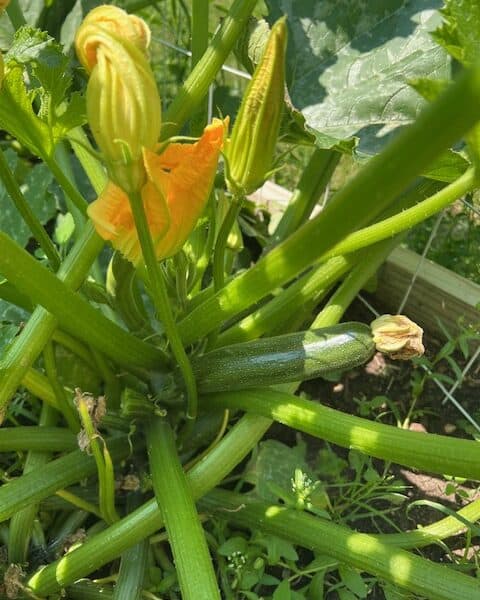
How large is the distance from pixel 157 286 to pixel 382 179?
1.39 ft

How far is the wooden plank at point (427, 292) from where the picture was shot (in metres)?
1.64

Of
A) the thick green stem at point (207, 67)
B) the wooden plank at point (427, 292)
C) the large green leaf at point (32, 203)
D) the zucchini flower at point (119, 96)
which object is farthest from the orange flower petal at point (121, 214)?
the wooden plank at point (427, 292)

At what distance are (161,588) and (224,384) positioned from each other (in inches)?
13.6

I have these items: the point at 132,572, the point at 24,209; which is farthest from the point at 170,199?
the point at 132,572

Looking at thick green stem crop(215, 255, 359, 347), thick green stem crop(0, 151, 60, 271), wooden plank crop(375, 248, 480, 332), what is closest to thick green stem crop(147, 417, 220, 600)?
thick green stem crop(215, 255, 359, 347)

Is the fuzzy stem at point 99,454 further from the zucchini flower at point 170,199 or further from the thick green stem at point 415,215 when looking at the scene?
the thick green stem at point 415,215

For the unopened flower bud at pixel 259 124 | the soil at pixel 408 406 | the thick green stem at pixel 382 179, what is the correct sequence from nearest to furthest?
1. the thick green stem at pixel 382 179
2. the unopened flower bud at pixel 259 124
3. the soil at pixel 408 406

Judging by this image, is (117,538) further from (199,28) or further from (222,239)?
(199,28)

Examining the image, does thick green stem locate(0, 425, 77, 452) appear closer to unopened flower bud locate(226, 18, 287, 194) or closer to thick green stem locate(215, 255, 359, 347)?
thick green stem locate(215, 255, 359, 347)

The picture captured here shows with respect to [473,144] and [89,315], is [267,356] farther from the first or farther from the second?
[473,144]

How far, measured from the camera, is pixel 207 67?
1124 mm

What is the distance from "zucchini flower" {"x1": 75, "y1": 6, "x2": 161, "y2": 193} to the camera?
735mm

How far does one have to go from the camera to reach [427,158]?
20.9 inches

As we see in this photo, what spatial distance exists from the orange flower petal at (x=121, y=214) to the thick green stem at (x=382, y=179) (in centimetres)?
14
